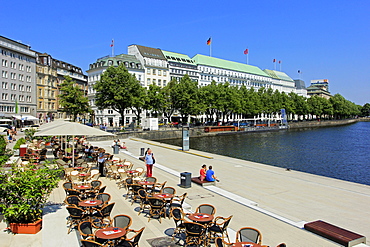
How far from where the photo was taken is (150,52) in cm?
10138

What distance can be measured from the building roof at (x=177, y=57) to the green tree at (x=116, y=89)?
49170 millimetres

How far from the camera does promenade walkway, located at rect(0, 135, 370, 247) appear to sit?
29.2ft

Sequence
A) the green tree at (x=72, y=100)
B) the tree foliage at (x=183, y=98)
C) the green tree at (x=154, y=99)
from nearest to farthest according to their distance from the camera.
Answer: the green tree at (x=72, y=100) → the tree foliage at (x=183, y=98) → the green tree at (x=154, y=99)

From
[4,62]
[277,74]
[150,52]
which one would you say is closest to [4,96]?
[4,62]

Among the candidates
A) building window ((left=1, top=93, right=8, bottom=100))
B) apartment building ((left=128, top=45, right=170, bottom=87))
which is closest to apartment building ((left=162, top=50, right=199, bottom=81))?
apartment building ((left=128, top=45, right=170, bottom=87))

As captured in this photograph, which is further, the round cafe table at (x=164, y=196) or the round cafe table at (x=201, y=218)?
the round cafe table at (x=164, y=196)

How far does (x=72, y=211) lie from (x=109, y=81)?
2040 inches

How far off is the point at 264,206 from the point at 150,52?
94183 mm

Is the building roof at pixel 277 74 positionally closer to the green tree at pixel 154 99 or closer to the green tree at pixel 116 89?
the green tree at pixel 154 99

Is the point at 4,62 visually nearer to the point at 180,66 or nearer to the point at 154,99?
the point at 154,99

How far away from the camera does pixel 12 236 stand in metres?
8.34

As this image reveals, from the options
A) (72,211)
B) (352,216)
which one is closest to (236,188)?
(352,216)

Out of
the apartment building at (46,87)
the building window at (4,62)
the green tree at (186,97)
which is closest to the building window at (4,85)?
the building window at (4,62)

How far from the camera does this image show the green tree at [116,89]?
58.1 meters
